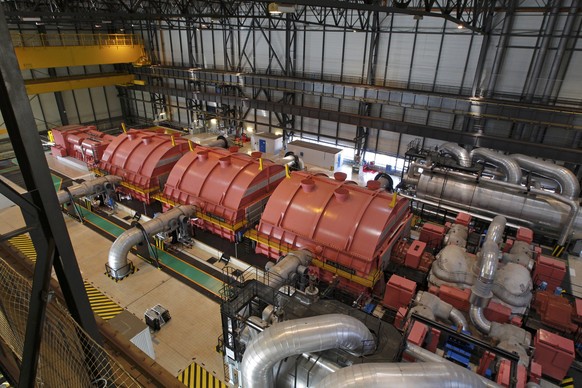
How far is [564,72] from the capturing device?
16.0 meters

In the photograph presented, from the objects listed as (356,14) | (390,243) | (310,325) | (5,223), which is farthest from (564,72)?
(5,223)

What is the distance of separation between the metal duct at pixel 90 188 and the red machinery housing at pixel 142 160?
514 millimetres

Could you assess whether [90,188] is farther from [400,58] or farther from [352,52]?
[400,58]

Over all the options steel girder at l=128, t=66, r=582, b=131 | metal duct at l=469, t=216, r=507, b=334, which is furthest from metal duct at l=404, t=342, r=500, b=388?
steel girder at l=128, t=66, r=582, b=131

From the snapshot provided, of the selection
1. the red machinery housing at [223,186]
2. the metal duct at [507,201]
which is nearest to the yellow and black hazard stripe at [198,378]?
the red machinery housing at [223,186]

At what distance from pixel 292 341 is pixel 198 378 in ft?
14.9

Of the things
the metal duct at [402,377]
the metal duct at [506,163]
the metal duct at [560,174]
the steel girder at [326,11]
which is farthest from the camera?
the metal duct at [506,163]

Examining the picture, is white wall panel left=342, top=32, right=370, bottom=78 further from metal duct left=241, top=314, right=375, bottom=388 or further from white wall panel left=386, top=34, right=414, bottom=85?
metal duct left=241, top=314, right=375, bottom=388

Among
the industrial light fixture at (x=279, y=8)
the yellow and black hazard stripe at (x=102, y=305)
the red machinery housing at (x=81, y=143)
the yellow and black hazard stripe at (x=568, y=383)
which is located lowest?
the yellow and black hazard stripe at (x=568, y=383)

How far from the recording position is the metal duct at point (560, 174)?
13.2m

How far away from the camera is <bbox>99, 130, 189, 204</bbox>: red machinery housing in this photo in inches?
637

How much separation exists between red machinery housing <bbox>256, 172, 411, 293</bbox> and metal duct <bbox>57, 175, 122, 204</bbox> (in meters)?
8.46

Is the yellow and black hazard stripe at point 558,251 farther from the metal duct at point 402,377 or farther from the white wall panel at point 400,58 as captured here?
the metal duct at point 402,377

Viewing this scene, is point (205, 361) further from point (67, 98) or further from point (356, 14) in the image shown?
point (67, 98)
